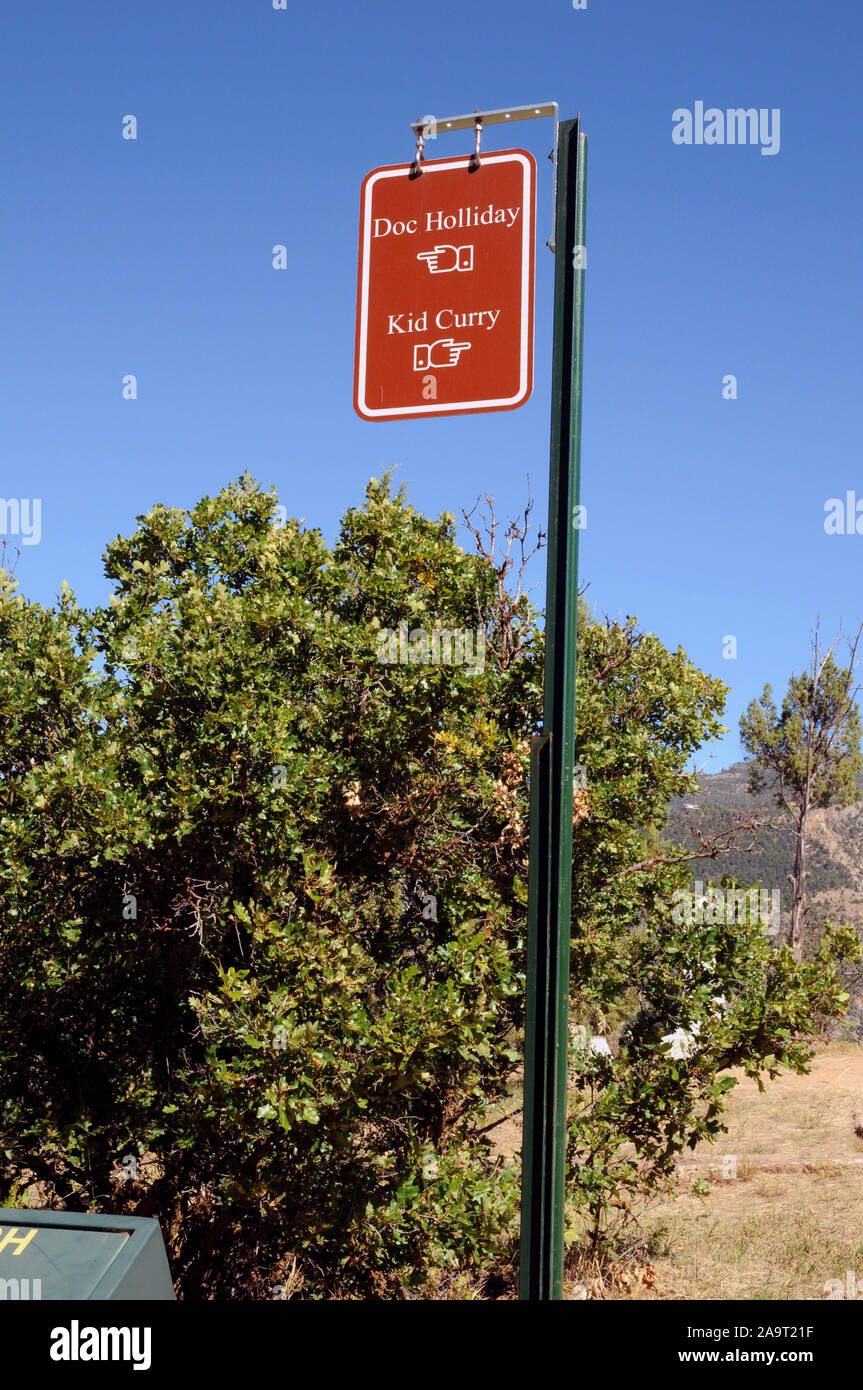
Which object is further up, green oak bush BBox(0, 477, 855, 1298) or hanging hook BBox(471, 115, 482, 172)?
hanging hook BBox(471, 115, 482, 172)

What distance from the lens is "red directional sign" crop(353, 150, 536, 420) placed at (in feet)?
11.2

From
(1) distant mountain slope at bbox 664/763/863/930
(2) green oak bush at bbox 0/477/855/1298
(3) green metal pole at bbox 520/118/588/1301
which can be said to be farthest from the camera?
(1) distant mountain slope at bbox 664/763/863/930

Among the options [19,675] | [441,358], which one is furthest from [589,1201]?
[441,358]

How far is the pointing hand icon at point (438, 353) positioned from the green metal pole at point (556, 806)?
1.13 feet

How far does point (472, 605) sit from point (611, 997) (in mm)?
3284

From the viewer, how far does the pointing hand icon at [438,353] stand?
346 centimetres

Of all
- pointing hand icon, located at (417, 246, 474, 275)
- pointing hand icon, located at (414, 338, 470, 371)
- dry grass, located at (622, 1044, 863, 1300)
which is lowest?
dry grass, located at (622, 1044, 863, 1300)

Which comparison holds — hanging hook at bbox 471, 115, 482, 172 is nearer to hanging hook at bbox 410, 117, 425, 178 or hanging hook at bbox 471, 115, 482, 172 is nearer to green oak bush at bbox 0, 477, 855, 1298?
hanging hook at bbox 410, 117, 425, 178

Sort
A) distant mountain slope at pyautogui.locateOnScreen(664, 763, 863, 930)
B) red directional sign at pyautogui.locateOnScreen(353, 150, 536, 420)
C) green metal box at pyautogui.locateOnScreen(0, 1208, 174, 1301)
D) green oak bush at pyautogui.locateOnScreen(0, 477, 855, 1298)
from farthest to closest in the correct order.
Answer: distant mountain slope at pyautogui.locateOnScreen(664, 763, 863, 930) < green oak bush at pyautogui.locateOnScreen(0, 477, 855, 1298) < red directional sign at pyautogui.locateOnScreen(353, 150, 536, 420) < green metal box at pyautogui.locateOnScreen(0, 1208, 174, 1301)

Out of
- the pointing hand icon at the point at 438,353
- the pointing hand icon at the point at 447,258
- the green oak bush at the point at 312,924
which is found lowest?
the green oak bush at the point at 312,924

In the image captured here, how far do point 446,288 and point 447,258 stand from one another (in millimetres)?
104

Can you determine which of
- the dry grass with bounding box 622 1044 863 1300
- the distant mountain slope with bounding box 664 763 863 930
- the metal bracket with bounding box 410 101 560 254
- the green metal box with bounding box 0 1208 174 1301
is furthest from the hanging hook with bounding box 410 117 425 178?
the distant mountain slope with bounding box 664 763 863 930

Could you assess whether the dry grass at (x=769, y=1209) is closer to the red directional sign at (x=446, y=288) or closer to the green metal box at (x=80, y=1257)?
the green metal box at (x=80, y=1257)

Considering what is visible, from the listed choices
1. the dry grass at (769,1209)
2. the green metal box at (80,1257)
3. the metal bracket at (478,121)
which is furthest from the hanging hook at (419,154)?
the dry grass at (769,1209)
